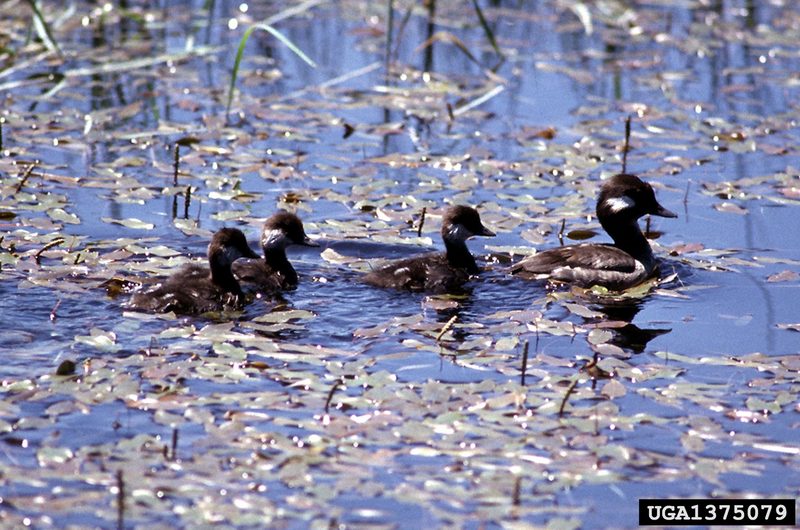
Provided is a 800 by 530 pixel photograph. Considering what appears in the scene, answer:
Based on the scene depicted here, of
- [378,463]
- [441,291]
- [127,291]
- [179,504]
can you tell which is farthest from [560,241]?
[179,504]

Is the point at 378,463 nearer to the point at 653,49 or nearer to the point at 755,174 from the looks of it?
the point at 755,174

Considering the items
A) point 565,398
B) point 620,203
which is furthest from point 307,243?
point 565,398

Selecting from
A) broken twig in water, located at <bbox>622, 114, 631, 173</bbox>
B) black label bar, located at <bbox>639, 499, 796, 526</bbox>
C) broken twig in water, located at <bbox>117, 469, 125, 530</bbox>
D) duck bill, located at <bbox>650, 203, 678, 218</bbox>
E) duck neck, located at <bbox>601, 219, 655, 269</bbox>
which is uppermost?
broken twig in water, located at <bbox>622, 114, 631, 173</bbox>

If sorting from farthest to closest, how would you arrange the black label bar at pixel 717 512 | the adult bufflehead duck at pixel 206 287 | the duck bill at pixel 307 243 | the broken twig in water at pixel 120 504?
the duck bill at pixel 307 243, the adult bufflehead duck at pixel 206 287, the black label bar at pixel 717 512, the broken twig in water at pixel 120 504

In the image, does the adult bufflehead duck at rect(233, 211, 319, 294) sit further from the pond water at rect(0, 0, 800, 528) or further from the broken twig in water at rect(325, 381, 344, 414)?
the broken twig in water at rect(325, 381, 344, 414)

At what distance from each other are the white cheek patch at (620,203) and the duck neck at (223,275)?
2.68m

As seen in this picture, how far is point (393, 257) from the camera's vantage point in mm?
9211

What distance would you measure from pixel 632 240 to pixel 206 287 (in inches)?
118

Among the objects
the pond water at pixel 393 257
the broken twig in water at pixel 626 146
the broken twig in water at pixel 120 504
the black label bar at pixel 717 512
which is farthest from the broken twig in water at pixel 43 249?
the broken twig in water at pixel 626 146

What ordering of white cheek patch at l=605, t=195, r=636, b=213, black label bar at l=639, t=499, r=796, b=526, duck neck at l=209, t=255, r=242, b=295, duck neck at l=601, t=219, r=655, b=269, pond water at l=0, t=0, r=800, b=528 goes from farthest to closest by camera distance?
1. white cheek patch at l=605, t=195, r=636, b=213
2. duck neck at l=601, t=219, r=655, b=269
3. duck neck at l=209, t=255, r=242, b=295
4. pond water at l=0, t=0, r=800, b=528
5. black label bar at l=639, t=499, r=796, b=526

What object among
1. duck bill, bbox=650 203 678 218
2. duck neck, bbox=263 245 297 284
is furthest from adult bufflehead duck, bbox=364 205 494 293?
duck bill, bbox=650 203 678 218

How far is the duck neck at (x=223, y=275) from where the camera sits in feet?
26.3

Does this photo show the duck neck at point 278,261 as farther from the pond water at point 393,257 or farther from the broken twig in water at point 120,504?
the broken twig in water at point 120,504

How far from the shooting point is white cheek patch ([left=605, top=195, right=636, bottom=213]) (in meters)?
9.23
